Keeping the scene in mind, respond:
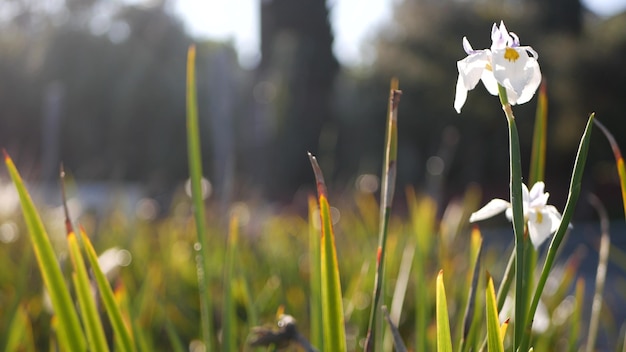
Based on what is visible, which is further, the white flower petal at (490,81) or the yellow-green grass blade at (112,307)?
the yellow-green grass blade at (112,307)

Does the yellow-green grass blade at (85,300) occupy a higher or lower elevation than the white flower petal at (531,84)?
lower

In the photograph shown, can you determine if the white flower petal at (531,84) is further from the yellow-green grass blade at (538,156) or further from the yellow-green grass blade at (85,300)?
the yellow-green grass blade at (85,300)

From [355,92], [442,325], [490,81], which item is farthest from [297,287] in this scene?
[355,92]

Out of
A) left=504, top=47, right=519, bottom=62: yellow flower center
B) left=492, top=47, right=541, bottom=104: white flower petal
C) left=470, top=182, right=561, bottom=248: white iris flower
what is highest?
left=504, top=47, right=519, bottom=62: yellow flower center

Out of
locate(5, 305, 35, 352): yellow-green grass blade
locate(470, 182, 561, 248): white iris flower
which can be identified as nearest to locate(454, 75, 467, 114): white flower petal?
locate(470, 182, 561, 248): white iris flower

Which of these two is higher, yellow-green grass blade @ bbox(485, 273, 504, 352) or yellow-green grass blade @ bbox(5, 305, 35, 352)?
yellow-green grass blade @ bbox(485, 273, 504, 352)

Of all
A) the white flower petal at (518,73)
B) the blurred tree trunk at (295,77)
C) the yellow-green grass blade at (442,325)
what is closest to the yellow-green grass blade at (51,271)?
the yellow-green grass blade at (442,325)

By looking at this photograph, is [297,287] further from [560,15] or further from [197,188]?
[560,15]

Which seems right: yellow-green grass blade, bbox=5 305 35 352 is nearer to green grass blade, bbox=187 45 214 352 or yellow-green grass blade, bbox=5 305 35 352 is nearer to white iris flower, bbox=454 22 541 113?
green grass blade, bbox=187 45 214 352
